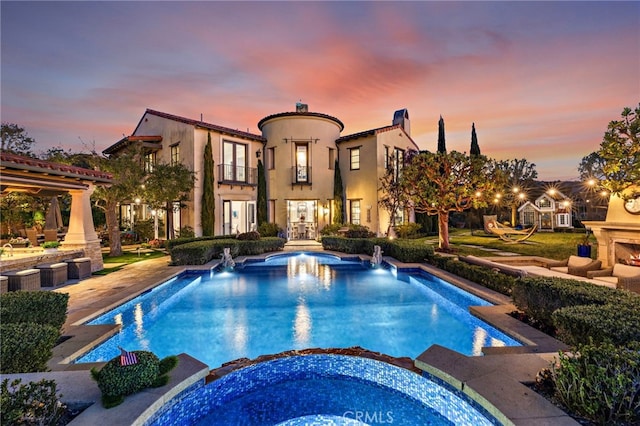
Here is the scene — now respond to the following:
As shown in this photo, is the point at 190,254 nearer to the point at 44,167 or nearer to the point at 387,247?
the point at 44,167

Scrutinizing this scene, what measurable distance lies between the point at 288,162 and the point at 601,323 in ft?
63.0

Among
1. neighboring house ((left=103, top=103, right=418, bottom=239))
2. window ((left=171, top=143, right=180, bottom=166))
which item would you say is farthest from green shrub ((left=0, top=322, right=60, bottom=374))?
window ((left=171, top=143, right=180, bottom=166))

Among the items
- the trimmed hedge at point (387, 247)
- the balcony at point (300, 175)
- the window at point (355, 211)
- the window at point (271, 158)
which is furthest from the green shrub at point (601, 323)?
the window at point (271, 158)

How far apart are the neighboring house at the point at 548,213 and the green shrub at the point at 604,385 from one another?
2889 cm

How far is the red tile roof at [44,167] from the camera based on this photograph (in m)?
7.78

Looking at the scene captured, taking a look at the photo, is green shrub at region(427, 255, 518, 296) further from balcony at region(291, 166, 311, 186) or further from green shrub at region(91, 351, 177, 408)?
balcony at region(291, 166, 311, 186)

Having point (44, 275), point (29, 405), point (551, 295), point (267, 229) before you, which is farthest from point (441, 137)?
point (29, 405)

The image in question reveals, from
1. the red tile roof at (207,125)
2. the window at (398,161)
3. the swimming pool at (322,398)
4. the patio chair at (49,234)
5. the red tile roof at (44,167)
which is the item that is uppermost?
the red tile roof at (207,125)

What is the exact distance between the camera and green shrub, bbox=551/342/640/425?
2.76 m

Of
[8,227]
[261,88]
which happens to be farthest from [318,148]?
[8,227]

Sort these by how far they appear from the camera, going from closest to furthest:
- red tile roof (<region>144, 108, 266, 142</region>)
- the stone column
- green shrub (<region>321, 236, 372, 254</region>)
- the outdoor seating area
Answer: the outdoor seating area, the stone column, green shrub (<region>321, 236, 372, 254</region>), red tile roof (<region>144, 108, 266, 142</region>)

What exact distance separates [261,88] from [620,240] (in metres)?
19.7

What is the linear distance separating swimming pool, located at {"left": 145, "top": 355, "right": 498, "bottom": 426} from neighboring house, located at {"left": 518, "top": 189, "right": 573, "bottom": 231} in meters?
29.1

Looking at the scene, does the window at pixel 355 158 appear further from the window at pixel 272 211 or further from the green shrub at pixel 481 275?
the green shrub at pixel 481 275
